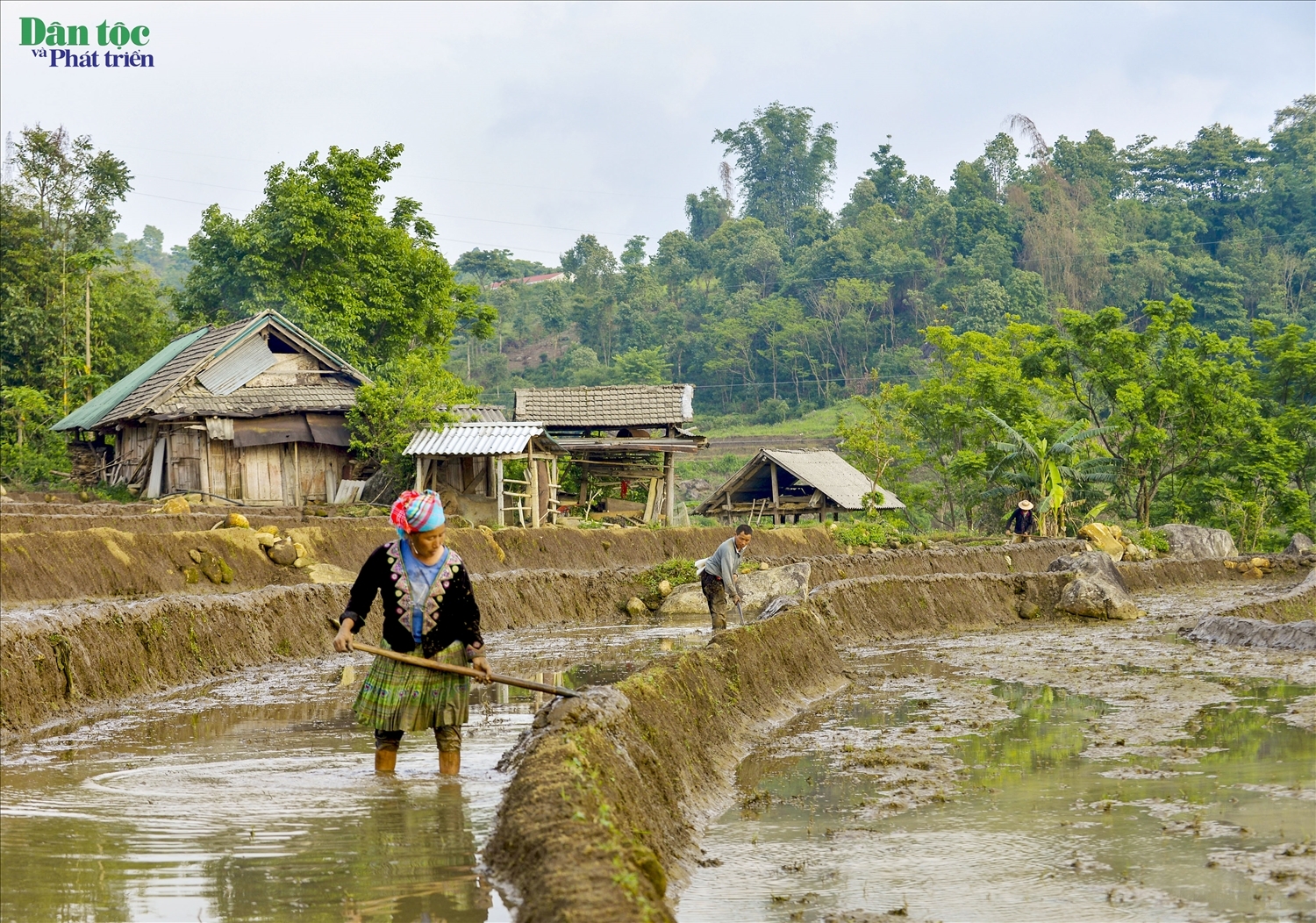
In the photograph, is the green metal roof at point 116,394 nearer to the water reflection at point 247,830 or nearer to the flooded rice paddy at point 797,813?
the flooded rice paddy at point 797,813

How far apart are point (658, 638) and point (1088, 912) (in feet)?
41.0

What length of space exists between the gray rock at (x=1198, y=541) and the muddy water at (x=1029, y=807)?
21.1m

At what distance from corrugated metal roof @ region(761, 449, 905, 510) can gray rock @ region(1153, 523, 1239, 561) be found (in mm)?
8675

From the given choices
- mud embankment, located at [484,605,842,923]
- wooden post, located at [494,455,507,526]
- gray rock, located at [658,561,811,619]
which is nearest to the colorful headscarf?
mud embankment, located at [484,605,842,923]

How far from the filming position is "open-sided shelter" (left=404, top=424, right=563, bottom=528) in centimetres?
3088

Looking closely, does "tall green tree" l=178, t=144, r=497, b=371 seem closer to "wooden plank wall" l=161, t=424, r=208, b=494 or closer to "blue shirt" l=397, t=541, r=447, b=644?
"wooden plank wall" l=161, t=424, r=208, b=494

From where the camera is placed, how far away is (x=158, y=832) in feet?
21.6

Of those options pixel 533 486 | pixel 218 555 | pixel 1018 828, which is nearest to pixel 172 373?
pixel 533 486

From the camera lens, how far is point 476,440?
31.2 metres

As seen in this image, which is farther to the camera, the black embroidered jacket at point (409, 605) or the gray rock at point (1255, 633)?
the gray rock at point (1255, 633)

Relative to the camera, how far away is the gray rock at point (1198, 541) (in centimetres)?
3403

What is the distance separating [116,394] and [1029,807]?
31494 millimetres

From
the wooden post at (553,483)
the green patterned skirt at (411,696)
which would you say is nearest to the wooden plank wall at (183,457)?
the wooden post at (553,483)

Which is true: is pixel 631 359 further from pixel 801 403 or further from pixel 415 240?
pixel 415 240
